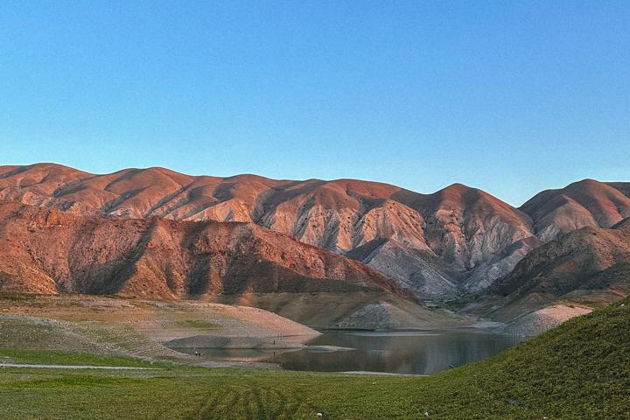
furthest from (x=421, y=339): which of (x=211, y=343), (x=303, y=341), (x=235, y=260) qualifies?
(x=235, y=260)

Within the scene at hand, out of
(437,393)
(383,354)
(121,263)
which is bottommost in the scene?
(383,354)

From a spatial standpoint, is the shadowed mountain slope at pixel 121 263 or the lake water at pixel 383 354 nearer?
the lake water at pixel 383 354

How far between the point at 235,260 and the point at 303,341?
89725mm

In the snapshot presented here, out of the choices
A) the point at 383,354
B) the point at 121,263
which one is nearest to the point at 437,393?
the point at 383,354

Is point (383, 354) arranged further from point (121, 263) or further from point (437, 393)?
point (121, 263)

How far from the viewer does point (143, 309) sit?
365 feet

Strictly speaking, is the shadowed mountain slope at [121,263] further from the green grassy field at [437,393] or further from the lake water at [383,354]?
the green grassy field at [437,393]

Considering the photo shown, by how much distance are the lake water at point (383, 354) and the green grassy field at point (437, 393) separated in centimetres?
3647

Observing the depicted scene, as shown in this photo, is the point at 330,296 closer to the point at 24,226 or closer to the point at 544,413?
the point at 24,226

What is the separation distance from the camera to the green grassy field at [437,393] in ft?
70.6

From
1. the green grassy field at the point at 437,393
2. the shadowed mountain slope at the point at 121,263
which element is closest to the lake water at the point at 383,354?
the green grassy field at the point at 437,393

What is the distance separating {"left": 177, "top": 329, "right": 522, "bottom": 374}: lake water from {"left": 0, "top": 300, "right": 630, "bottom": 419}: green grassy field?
36468 millimetres

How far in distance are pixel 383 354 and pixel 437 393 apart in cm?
6475

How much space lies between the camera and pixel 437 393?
90.0ft
